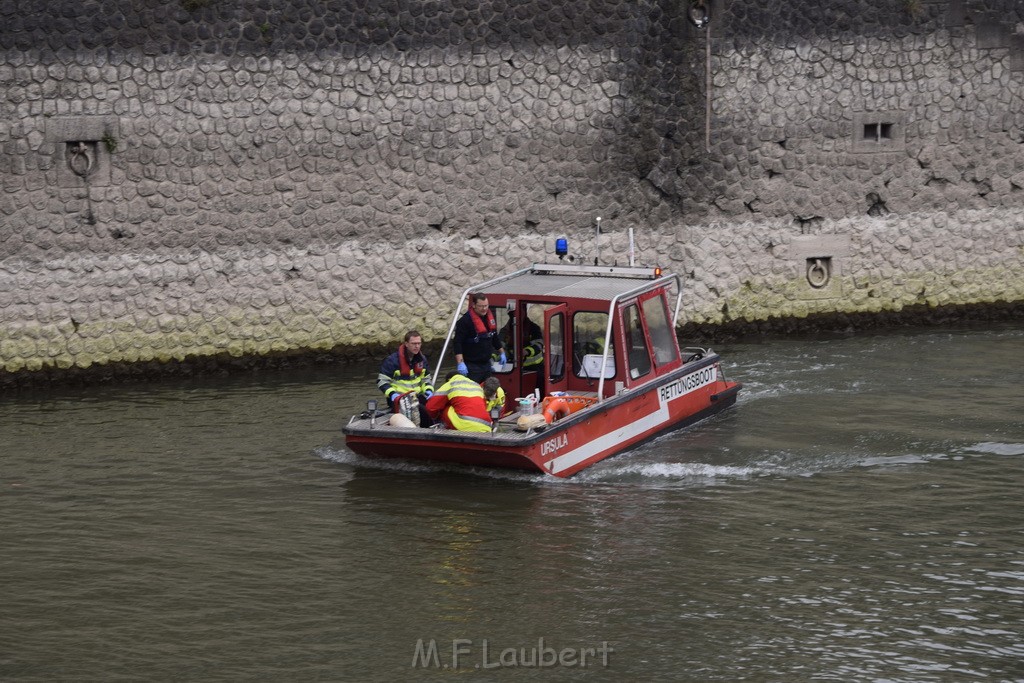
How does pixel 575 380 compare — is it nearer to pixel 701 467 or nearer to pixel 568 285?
pixel 568 285

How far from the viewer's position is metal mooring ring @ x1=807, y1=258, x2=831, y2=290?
59.5 ft

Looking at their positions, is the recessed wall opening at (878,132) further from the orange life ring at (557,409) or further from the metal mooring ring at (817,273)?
the orange life ring at (557,409)

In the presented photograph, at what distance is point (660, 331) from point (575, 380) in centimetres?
101

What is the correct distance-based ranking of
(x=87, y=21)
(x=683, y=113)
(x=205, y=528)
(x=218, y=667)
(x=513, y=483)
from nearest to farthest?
1. (x=218, y=667)
2. (x=205, y=528)
3. (x=513, y=483)
4. (x=87, y=21)
5. (x=683, y=113)

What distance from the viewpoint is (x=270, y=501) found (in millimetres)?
11531

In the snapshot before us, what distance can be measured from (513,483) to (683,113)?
6.87 metres

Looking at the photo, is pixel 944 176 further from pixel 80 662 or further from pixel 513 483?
pixel 80 662

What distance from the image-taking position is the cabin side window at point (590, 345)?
12.7m

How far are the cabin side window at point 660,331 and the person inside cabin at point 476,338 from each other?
1391mm

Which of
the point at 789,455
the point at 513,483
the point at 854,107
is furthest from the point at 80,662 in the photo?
the point at 854,107

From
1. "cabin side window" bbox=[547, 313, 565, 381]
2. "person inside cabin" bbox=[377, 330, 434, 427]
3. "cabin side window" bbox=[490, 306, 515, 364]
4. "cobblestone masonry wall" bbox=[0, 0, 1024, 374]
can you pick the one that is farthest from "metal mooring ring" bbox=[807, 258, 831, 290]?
"person inside cabin" bbox=[377, 330, 434, 427]

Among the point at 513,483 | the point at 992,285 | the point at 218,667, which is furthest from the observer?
the point at 992,285

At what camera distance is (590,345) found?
1285cm

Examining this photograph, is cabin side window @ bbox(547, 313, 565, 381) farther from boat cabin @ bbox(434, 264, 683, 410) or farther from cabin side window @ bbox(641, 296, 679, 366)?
cabin side window @ bbox(641, 296, 679, 366)
